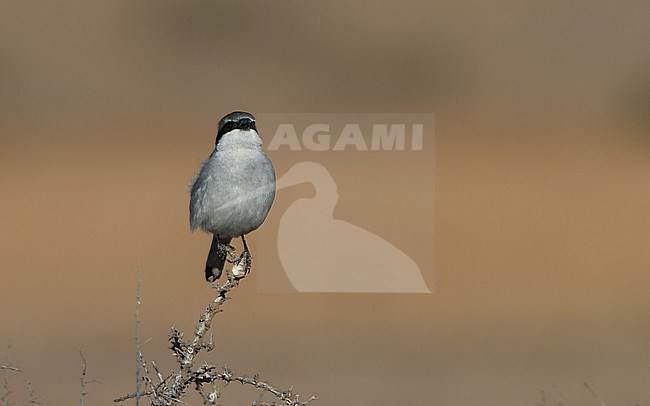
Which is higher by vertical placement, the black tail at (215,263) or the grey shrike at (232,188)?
the grey shrike at (232,188)

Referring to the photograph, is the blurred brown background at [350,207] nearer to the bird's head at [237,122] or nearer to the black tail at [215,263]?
the black tail at [215,263]

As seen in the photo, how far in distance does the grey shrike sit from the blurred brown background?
453 centimetres

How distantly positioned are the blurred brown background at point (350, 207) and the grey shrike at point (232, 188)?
453 centimetres

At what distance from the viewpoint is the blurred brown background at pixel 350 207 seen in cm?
1160

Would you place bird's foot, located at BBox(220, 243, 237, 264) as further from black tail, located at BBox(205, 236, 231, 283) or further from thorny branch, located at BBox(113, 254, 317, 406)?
Answer: thorny branch, located at BBox(113, 254, 317, 406)

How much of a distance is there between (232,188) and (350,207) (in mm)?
8815

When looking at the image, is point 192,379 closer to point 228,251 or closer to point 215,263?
point 228,251

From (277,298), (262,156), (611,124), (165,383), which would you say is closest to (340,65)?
(611,124)

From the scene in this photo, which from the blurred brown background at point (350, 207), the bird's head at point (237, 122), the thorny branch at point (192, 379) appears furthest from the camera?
the blurred brown background at point (350, 207)

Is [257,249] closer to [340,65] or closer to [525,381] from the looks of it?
[525,381]

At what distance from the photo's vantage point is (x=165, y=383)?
4.36m

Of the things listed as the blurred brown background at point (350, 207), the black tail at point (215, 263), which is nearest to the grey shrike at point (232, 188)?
the black tail at point (215, 263)

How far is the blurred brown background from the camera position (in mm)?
11602

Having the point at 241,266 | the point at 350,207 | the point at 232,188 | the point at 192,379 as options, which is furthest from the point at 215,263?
the point at 350,207
